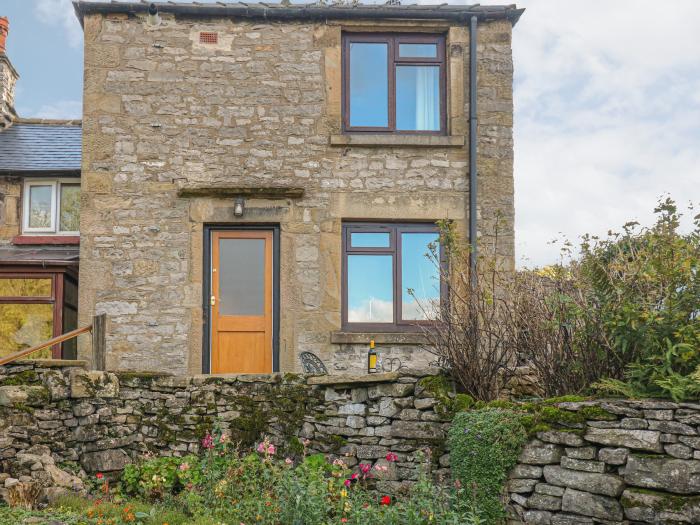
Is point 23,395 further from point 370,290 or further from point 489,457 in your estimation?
point 489,457

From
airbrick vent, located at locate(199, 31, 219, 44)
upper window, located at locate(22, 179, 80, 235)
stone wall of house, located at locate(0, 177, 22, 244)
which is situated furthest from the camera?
upper window, located at locate(22, 179, 80, 235)

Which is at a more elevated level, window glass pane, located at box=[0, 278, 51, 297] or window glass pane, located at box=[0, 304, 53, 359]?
window glass pane, located at box=[0, 278, 51, 297]

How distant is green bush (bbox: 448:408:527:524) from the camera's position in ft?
21.0

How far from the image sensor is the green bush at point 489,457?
251 inches

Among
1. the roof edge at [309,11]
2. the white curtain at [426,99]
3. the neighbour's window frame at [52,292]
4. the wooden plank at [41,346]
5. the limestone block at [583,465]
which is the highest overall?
the roof edge at [309,11]

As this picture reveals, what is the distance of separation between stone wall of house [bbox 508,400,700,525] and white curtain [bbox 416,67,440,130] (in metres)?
5.16

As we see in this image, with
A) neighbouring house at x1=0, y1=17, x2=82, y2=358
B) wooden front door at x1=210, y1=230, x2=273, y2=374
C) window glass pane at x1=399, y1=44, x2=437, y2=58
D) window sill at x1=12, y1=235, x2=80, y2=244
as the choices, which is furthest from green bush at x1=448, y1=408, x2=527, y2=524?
window sill at x1=12, y1=235, x2=80, y2=244

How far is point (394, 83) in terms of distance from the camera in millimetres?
10633

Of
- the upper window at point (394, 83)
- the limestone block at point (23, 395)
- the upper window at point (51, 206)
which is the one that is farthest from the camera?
the upper window at point (51, 206)

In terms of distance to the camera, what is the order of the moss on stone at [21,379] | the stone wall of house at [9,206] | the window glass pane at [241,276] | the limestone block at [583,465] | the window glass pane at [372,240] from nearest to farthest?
the limestone block at [583,465] < the moss on stone at [21,379] < the window glass pane at [241,276] < the window glass pane at [372,240] < the stone wall of house at [9,206]

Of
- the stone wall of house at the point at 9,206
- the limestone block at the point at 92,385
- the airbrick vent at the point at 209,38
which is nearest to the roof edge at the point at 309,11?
the airbrick vent at the point at 209,38

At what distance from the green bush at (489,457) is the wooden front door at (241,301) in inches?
158

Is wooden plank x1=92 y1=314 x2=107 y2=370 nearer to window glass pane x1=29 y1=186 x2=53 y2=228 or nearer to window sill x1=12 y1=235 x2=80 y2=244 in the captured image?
window sill x1=12 y1=235 x2=80 y2=244

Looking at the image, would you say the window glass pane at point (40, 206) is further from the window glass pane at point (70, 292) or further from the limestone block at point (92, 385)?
the limestone block at point (92, 385)
